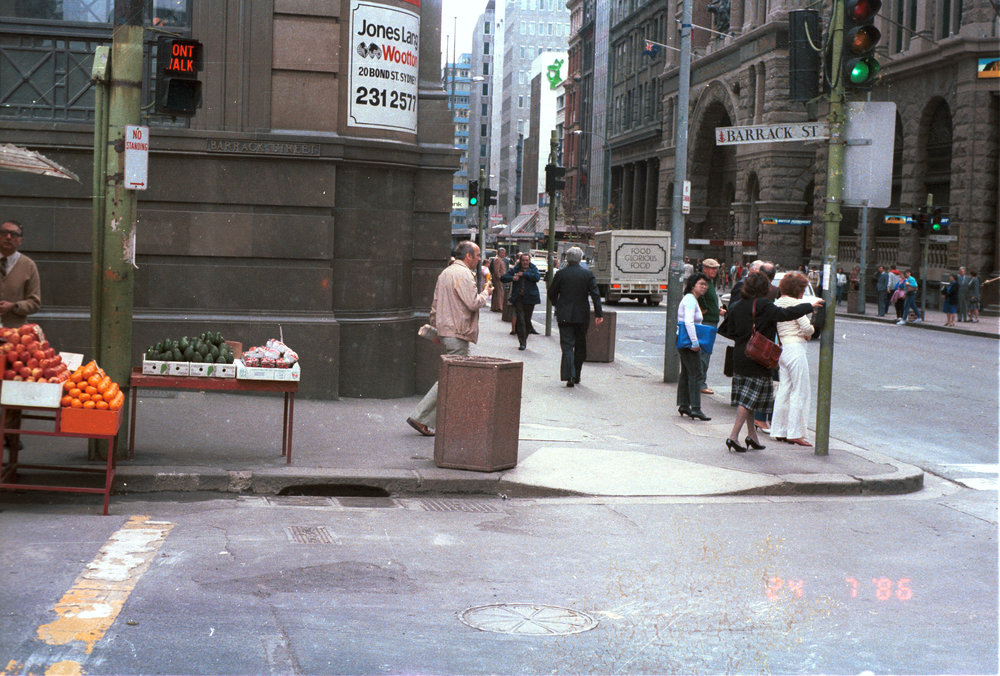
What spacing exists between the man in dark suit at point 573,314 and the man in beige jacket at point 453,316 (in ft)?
17.1

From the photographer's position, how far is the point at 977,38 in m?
40.8

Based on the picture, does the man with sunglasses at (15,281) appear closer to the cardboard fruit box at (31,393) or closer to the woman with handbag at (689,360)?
the cardboard fruit box at (31,393)

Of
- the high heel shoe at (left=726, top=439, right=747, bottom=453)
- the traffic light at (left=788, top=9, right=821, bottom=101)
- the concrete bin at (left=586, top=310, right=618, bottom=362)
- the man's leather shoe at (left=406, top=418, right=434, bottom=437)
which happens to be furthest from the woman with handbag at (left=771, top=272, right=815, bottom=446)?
the concrete bin at (left=586, top=310, right=618, bottom=362)

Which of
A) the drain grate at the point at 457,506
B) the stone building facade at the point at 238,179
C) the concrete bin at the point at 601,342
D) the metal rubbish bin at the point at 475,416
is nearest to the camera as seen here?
the drain grate at the point at 457,506

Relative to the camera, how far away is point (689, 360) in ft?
44.4

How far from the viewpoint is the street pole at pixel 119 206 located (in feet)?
29.4

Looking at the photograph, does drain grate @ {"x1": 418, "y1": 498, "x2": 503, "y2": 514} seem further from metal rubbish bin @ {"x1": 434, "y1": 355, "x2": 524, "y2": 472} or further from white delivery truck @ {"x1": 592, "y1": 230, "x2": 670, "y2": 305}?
white delivery truck @ {"x1": 592, "y1": 230, "x2": 670, "y2": 305}

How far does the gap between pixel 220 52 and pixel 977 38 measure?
34.6 m

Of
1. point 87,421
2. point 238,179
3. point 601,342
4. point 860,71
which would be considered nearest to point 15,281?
point 87,421

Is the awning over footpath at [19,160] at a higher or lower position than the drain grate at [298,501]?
higher

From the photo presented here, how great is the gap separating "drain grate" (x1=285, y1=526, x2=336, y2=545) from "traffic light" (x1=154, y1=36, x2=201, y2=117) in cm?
340

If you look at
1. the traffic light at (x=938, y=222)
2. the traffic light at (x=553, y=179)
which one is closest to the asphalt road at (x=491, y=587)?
the traffic light at (x=553, y=179)

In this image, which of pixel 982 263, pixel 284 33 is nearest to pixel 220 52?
pixel 284 33

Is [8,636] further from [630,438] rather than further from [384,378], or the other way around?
[384,378]
